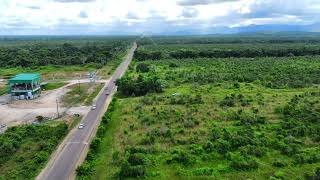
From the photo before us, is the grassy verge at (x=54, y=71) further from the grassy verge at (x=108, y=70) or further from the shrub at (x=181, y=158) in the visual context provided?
the shrub at (x=181, y=158)

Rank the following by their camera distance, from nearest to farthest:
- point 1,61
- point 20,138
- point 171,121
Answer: point 20,138
point 171,121
point 1,61

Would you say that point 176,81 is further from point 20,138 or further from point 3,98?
point 20,138

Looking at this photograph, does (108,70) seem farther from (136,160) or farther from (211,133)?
(136,160)

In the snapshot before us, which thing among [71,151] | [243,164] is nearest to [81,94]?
[71,151]

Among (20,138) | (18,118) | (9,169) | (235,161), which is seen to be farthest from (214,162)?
(18,118)

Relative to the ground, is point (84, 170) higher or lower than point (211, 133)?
lower

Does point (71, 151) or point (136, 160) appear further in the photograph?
point (71, 151)

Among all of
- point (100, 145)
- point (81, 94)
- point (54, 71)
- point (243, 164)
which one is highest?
point (54, 71)

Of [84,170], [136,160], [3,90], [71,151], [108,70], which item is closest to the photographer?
[84,170]
